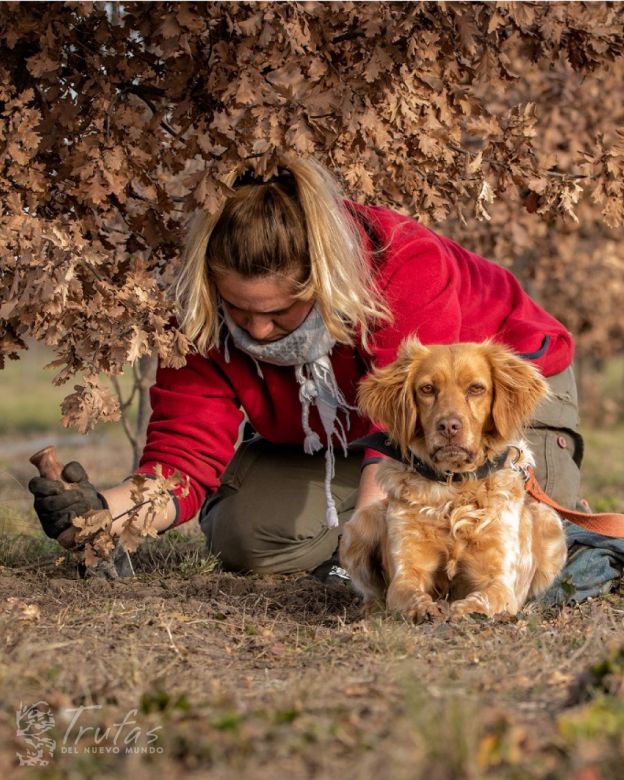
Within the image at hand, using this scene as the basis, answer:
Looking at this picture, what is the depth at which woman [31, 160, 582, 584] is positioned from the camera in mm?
4492

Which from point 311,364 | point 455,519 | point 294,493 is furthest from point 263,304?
point 294,493

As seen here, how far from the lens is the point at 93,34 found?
441 cm

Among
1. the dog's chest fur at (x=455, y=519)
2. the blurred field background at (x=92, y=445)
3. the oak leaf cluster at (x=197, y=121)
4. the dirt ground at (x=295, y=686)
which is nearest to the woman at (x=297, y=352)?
the oak leaf cluster at (x=197, y=121)

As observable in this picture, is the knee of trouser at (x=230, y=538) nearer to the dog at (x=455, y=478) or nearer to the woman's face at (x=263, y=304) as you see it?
the woman's face at (x=263, y=304)

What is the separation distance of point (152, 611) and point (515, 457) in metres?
1.50

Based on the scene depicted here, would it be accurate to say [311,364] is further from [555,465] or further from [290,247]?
[555,465]

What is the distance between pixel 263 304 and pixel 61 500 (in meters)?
1.13

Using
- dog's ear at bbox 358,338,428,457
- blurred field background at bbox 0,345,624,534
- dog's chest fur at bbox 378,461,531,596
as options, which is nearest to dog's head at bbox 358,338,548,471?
dog's ear at bbox 358,338,428,457

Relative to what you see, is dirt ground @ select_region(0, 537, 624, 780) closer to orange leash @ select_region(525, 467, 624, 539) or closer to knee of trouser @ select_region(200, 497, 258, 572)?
orange leash @ select_region(525, 467, 624, 539)

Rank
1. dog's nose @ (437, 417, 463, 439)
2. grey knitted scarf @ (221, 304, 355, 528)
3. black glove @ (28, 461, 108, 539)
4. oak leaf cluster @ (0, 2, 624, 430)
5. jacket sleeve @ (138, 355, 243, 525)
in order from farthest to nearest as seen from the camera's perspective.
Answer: jacket sleeve @ (138, 355, 243, 525)
grey knitted scarf @ (221, 304, 355, 528)
black glove @ (28, 461, 108, 539)
oak leaf cluster @ (0, 2, 624, 430)
dog's nose @ (437, 417, 463, 439)

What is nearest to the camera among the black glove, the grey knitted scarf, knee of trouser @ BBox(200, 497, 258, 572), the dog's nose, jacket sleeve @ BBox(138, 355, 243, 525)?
the dog's nose

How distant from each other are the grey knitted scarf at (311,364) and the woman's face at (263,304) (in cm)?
4

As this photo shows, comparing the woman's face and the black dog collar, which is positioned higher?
the woman's face

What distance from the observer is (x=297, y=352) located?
4750 millimetres
